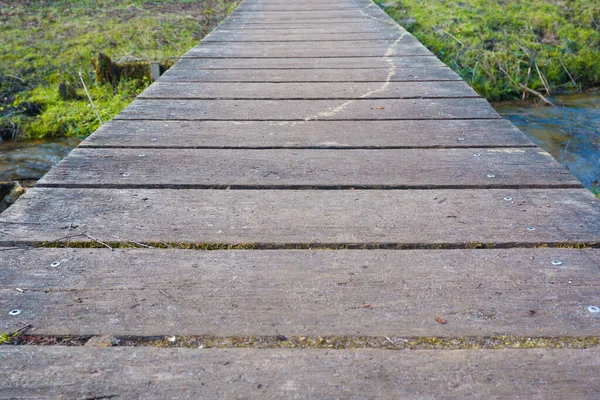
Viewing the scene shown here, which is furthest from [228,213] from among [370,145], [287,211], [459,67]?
[459,67]

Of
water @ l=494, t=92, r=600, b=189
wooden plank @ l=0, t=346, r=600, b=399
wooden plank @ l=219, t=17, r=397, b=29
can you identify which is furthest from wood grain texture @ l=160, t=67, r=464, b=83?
wooden plank @ l=0, t=346, r=600, b=399

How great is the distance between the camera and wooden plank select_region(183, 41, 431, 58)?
3.53m

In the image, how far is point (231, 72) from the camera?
120 inches

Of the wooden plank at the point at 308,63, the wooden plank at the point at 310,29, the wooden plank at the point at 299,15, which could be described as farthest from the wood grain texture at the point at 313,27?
the wooden plank at the point at 308,63

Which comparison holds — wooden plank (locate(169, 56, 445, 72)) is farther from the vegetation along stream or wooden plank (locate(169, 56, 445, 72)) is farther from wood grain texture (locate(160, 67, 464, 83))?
the vegetation along stream

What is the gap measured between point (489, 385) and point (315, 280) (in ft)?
1.32

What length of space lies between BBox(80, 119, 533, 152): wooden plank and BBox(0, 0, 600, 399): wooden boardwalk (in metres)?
0.01

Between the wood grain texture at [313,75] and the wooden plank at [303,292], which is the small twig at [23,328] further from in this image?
the wood grain texture at [313,75]

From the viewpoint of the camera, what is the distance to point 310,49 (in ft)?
12.5

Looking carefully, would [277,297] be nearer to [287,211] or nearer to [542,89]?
[287,211]

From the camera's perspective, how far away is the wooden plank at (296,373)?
0.83 m

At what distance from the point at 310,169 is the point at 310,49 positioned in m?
2.33

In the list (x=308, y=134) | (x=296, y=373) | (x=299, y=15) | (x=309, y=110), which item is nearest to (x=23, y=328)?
(x=296, y=373)

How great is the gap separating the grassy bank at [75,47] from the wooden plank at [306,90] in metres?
2.20
